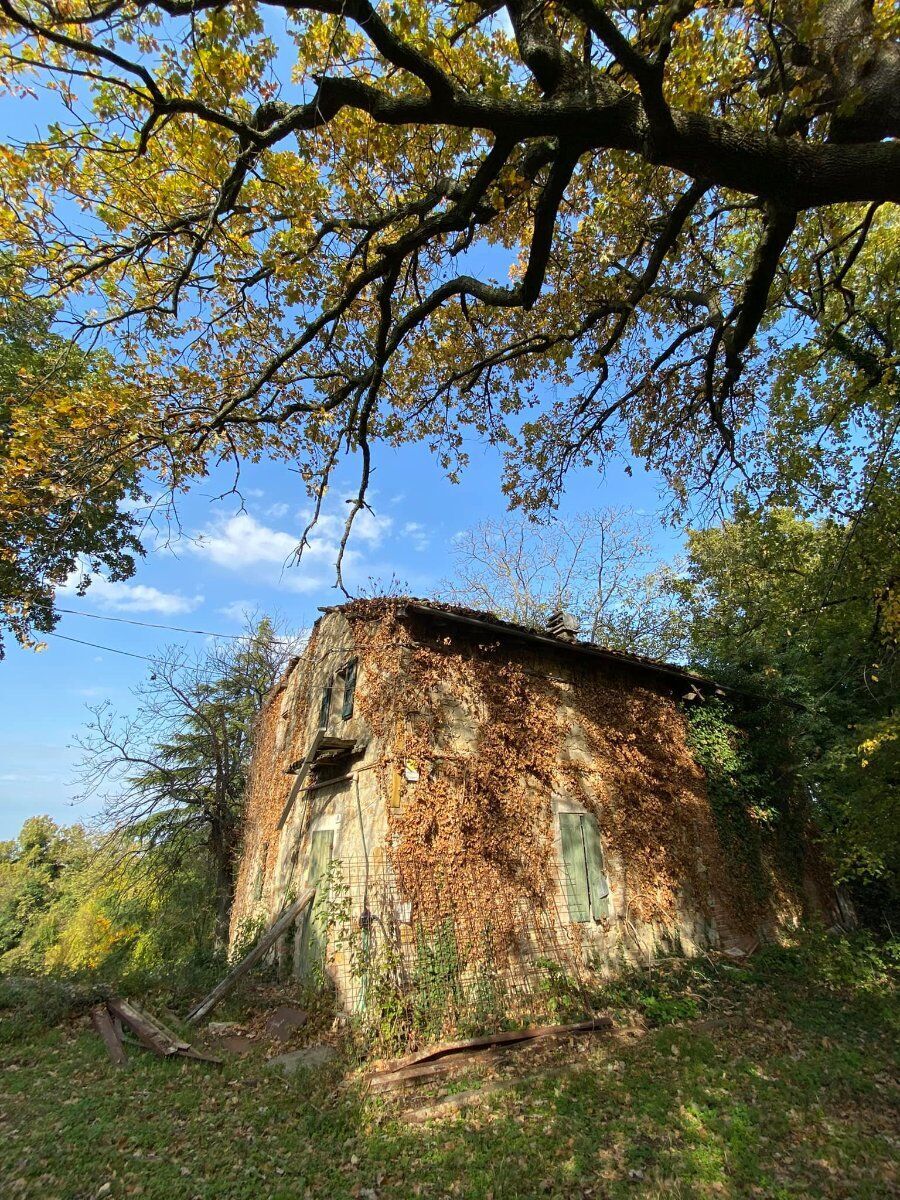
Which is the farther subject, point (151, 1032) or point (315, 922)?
point (315, 922)

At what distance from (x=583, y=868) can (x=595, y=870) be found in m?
0.28

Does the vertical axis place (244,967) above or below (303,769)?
below

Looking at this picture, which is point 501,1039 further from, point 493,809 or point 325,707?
point 325,707

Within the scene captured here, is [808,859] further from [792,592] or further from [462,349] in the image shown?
[462,349]

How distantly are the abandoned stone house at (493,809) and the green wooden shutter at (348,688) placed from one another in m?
0.04

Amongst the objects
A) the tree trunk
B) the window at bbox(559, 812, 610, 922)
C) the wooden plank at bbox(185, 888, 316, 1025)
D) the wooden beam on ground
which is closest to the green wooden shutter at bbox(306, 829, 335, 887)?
the wooden plank at bbox(185, 888, 316, 1025)

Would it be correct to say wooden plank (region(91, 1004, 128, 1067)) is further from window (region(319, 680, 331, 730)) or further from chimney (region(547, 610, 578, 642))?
chimney (region(547, 610, 578, 642))

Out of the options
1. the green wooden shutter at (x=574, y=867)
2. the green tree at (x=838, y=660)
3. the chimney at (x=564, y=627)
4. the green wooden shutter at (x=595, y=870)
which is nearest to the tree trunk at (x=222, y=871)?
the green wooden shutter at (x=574, y=867)

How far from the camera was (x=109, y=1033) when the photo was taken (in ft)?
20.3

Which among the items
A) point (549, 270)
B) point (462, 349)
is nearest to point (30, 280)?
point (462, 349)

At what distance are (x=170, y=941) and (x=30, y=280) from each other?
16.5 meters

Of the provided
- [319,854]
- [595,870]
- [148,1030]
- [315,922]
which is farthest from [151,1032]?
[595,870]

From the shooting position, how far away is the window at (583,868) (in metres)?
8.47

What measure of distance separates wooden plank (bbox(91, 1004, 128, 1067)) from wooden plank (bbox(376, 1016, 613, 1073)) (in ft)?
8.87
